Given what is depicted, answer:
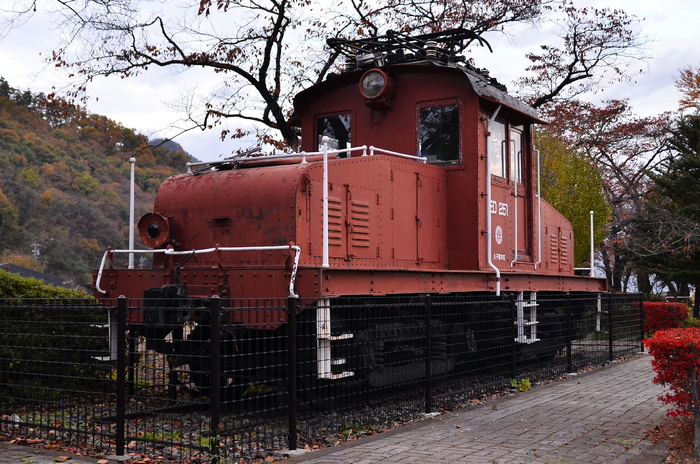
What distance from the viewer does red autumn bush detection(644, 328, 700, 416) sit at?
6824 mm

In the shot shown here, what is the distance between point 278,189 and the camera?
8.01 metres

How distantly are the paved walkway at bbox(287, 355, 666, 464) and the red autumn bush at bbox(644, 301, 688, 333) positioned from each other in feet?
41.4

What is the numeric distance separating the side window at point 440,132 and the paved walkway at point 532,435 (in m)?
3.48

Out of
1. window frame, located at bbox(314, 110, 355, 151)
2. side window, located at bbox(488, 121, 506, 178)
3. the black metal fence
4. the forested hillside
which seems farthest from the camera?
the forested hillside

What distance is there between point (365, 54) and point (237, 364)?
203 inches

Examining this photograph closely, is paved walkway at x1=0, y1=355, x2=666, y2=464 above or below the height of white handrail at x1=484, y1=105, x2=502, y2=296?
below

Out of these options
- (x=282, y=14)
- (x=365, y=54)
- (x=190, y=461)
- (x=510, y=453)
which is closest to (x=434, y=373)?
(x=510, y=453)

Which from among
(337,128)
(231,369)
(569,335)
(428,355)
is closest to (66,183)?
(337,128)

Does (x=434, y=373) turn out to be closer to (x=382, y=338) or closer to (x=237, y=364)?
(x=382, y=338)

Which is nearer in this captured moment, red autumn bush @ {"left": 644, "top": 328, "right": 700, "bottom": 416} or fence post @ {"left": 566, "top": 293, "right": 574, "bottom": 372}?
red autumn bush @ {"left": 644, "top": 328, "right": 700, "bottom": 416}

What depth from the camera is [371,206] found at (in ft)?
29.5

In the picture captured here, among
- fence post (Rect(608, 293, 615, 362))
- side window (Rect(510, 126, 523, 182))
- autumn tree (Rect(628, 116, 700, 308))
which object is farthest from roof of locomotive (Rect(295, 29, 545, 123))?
autumn tree (Rect(628, 116, 700, 308))

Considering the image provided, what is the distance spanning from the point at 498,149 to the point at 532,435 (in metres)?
5.31

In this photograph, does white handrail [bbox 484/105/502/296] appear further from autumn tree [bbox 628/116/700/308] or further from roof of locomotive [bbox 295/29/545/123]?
autumn tree [bbox 628/116/700/308]
